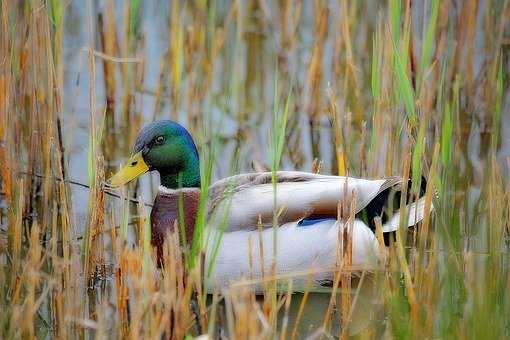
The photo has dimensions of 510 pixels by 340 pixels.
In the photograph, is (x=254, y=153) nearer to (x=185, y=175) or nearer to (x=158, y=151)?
(x=185, y=175)

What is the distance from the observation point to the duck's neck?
16.5 ft

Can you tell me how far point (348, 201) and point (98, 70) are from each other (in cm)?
291

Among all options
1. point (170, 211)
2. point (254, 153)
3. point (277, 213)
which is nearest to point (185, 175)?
point (170, 211)

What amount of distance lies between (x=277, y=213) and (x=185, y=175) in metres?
0.56

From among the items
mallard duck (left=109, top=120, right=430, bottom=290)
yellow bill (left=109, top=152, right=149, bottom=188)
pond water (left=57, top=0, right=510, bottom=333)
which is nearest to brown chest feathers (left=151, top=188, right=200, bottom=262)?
mallard duck (left=109, top=120, right=430, bottom=290)

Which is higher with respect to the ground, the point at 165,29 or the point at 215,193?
the point at 165,29

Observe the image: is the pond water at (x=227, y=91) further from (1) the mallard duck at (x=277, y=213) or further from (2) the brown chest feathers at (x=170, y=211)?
(1) the mallard duck at (x=277, y=213)

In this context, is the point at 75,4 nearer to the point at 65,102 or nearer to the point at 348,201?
the point at 65,102

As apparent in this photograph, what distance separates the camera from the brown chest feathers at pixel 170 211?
4965mm

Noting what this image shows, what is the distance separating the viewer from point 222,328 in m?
4.21

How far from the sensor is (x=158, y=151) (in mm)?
4926

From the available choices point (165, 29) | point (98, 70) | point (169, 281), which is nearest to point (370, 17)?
point (165, 29)

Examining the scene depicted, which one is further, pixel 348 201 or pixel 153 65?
pixel 153 65

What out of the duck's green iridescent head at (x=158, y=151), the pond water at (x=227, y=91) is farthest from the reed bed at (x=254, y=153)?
the duck's green iridescent head at (x=158, y=151)
